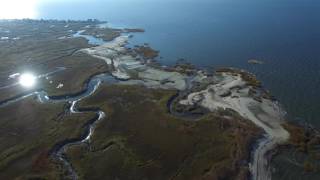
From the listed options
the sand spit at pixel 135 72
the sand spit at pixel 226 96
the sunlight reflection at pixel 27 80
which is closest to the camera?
the sand spit at pixel 226 96

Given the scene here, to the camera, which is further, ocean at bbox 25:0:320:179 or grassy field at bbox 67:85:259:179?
ocean at bbox 25:0:320:179

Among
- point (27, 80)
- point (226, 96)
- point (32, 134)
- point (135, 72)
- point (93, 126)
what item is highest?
point (226, 96)

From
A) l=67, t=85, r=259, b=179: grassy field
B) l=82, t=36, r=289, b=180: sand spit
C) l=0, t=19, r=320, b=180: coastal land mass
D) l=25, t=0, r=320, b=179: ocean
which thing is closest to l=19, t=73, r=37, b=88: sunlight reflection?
l=0, t=19, r=320, b=180: coastal land mass

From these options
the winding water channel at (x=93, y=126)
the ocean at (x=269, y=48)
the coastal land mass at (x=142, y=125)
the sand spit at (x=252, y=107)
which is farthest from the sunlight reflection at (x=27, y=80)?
the sand spit at (x=252, y=107)

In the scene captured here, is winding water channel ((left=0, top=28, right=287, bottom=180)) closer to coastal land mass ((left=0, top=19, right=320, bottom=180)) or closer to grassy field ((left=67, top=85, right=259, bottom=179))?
coastal land mass ((left=0, top=19, right=320, bottom=180))

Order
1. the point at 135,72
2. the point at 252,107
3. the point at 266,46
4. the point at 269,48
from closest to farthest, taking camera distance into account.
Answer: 1. the point at 252,107
2. the point at 135,72
3. the point at 269,48
4. the point at 266,46

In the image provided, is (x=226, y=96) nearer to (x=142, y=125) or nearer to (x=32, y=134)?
(x=142, y=125)

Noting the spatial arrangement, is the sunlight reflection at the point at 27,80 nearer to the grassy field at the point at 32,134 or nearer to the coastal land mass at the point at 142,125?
the coastal land mass at the point at 142,125

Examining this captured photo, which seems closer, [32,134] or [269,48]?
[32,134]

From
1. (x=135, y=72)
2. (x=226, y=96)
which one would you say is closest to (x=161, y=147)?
(x=226, y=96)

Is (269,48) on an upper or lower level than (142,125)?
upper

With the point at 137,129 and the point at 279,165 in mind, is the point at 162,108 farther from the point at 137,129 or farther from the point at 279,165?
the point at 279,165

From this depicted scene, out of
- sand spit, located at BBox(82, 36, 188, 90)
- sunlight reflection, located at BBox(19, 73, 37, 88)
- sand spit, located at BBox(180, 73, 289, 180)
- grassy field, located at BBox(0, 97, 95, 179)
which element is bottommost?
sunlight reflection, located at BBox(19, 73, 37, 88)
